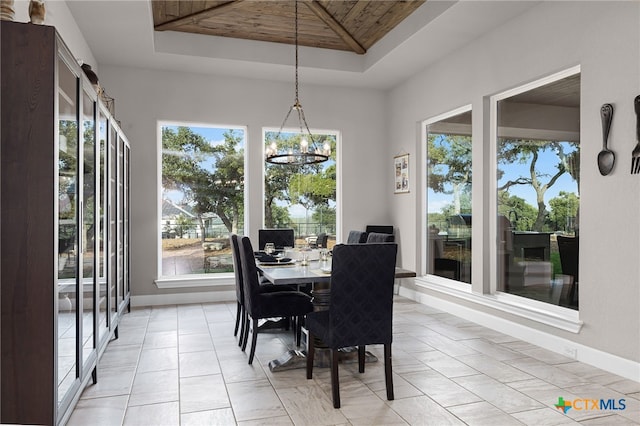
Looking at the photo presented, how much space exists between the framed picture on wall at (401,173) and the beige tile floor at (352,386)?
8.06 feet

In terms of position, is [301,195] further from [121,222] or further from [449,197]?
[121,222]

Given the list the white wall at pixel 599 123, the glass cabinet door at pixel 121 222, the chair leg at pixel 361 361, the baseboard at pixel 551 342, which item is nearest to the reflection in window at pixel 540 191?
the white wall at pixel 599 123

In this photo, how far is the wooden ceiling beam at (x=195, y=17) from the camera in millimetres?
4629

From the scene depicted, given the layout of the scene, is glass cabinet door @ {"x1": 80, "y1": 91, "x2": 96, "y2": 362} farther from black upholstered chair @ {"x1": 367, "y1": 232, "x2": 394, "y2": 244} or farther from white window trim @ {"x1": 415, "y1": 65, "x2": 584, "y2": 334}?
white window trim @ {"x1": 415, "y1": 65, "x2": 584, "y2": 334}

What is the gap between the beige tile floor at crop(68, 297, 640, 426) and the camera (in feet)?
8.30

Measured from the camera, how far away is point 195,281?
5770mm

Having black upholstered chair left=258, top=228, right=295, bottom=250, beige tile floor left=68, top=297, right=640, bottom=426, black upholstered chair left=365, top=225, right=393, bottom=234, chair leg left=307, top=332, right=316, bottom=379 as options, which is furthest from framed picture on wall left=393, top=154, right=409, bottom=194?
chair leg left=307, top=332, right=316, bottom=379

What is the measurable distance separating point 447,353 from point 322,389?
128 cm

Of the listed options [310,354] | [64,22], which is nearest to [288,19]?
[64,22]

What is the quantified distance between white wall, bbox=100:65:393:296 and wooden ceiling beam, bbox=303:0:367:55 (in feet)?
2.77

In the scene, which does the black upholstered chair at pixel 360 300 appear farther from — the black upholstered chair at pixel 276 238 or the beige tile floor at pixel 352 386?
the black upholstered chair at pixel 276 238

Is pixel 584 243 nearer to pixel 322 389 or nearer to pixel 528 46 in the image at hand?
pixel 528 46

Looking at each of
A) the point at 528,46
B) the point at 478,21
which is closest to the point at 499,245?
the point at 528,46

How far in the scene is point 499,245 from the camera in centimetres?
458
